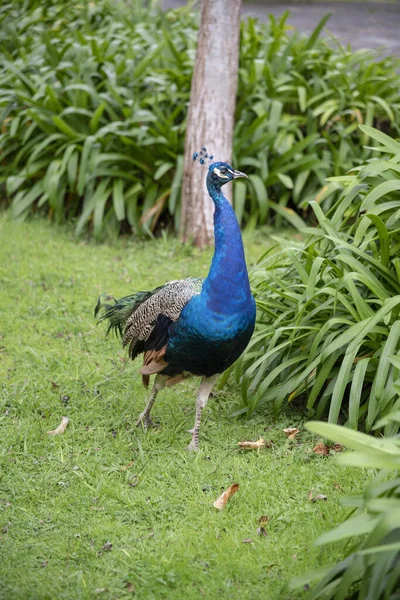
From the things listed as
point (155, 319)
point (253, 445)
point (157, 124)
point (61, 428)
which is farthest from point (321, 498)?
point (157, 124)

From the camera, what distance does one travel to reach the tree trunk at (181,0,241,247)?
22.2 ft

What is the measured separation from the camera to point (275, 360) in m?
4.55

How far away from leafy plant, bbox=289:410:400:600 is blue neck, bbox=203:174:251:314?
1299mm

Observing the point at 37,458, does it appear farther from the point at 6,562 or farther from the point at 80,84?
the point at 80,84

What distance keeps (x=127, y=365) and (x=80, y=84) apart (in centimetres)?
342

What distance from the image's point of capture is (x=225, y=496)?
Answer: 142 inches

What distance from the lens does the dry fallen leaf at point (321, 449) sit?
13.3 feet

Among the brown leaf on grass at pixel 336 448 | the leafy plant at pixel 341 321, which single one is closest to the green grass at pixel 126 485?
the brown leaf on grass at pixel 336 448

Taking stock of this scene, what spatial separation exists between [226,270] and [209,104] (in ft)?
11.1

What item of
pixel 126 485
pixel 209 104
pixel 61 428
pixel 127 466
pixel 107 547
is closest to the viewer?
pixel 107 547

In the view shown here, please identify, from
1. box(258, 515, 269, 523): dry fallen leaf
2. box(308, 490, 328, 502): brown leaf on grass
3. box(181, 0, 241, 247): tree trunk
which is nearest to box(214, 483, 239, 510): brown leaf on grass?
box(258, 515, 269, 523): dry fallen leaf

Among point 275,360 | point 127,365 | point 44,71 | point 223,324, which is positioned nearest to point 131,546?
point 223,324

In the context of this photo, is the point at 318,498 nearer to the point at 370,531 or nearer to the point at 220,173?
the point at 370,531

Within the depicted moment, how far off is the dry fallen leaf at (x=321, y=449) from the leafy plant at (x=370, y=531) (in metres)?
1.30
